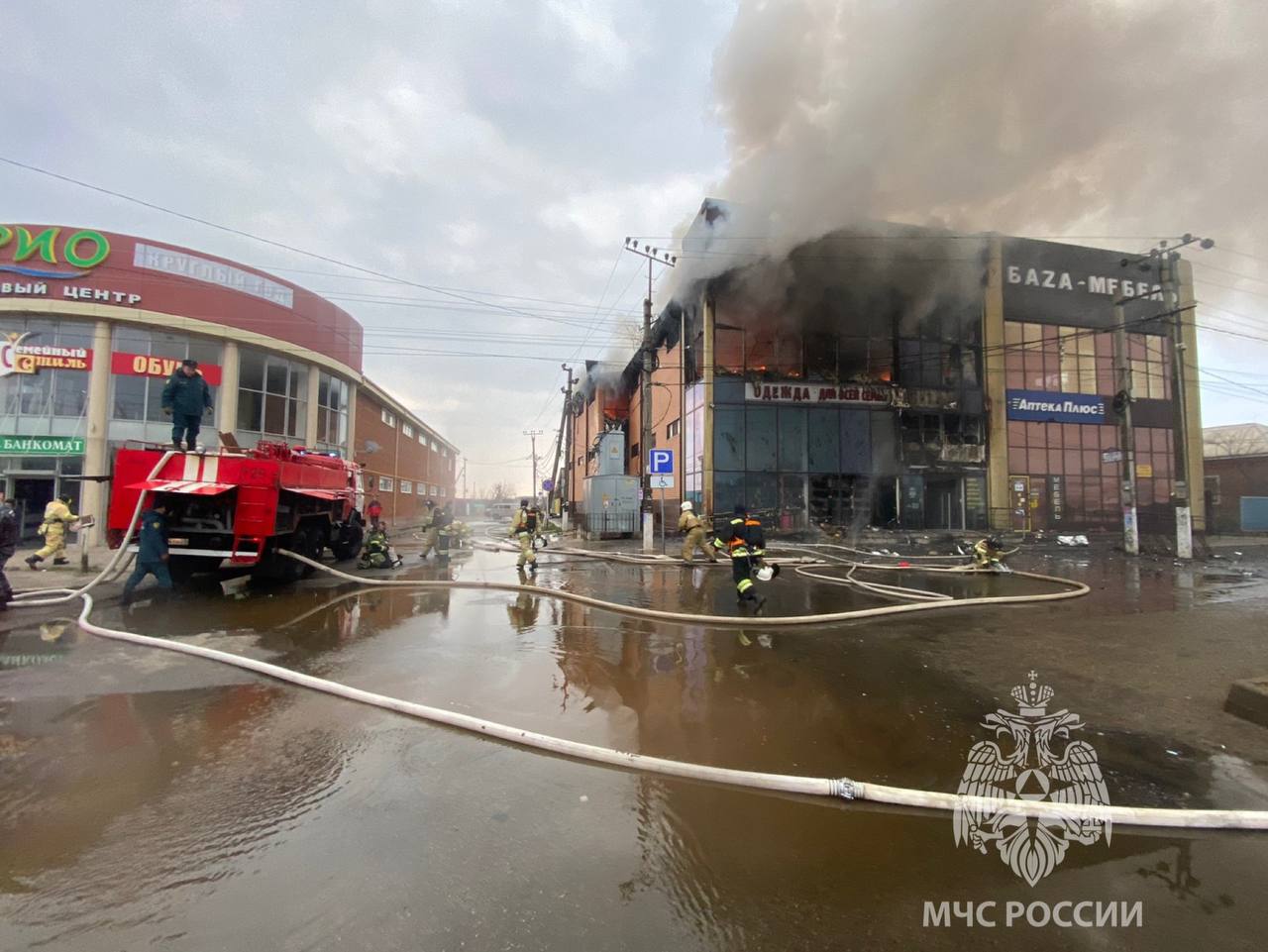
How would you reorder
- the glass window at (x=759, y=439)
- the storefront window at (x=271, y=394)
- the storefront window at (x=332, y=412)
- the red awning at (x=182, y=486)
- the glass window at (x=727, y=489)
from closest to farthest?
the red awning at (x=182, y=486) < the glass window at (x=727, y=489) < the glass window at (x=759, y=439) < the storefront window at (x=271, y=394) < the storefront window at (x=332, y=412)

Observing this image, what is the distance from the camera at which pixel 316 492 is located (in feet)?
29.7

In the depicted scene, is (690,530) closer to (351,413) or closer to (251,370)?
(251,370)

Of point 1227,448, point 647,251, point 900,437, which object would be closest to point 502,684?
point 647,251

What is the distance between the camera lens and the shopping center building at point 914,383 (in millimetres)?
18625

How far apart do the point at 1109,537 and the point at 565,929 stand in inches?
1017

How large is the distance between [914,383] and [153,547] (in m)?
21.6

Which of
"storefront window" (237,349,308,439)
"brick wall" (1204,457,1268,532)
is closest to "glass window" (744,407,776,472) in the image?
"storefront window" (237,349,308,439)

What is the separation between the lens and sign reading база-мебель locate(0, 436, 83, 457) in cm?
1700

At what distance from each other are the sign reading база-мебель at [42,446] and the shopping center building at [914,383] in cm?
1866

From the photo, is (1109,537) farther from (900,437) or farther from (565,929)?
(565,929)

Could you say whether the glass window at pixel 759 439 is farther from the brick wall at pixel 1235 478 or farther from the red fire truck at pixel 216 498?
the brick wall at pixel 1235 478

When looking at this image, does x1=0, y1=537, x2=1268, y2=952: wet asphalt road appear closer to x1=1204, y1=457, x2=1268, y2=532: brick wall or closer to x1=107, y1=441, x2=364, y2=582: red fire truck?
x1=107, y1=441, x2=364, y2=582: red fire truck

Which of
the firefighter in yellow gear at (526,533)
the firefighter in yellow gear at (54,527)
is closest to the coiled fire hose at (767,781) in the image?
the firefighter in yellow gear at (526,533)

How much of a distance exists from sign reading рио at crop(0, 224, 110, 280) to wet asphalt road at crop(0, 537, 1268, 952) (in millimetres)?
18853
